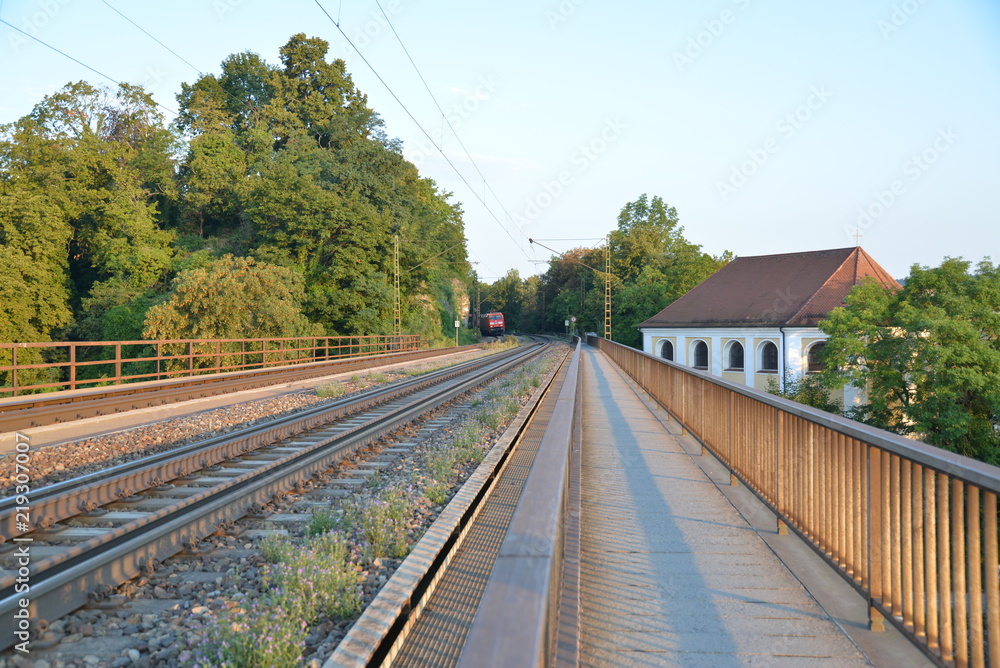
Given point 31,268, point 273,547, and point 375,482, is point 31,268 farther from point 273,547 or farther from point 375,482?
point 273,547

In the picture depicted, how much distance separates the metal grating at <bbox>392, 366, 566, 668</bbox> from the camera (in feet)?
9.99

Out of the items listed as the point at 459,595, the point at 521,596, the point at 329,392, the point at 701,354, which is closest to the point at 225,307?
the point at 329,392

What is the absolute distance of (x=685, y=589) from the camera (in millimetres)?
3719

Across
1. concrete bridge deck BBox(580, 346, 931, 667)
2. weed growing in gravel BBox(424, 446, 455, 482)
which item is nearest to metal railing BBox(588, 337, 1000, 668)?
concrete bridge deck BBox(580, 346, 931, 667)

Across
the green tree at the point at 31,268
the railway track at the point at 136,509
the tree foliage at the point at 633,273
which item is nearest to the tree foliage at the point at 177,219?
the green tree at the point at 31,268

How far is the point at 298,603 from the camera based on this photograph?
11.2 ft

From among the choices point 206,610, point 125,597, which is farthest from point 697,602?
point 125,597

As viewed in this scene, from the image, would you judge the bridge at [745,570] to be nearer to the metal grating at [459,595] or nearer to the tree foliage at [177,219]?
the metal grating at [459,595]

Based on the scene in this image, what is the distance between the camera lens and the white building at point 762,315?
170 feet

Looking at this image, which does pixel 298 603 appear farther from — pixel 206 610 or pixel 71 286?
pixel 71 286

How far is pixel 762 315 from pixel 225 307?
43836 millimetres

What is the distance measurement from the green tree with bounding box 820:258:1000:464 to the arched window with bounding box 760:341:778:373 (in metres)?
10.5

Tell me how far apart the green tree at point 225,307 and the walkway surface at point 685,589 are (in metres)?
27.6

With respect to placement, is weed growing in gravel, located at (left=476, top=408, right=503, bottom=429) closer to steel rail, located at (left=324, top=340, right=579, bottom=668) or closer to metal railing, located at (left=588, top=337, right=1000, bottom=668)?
steel rail, located at (left=324, top=340, right=579, bottom=668)
